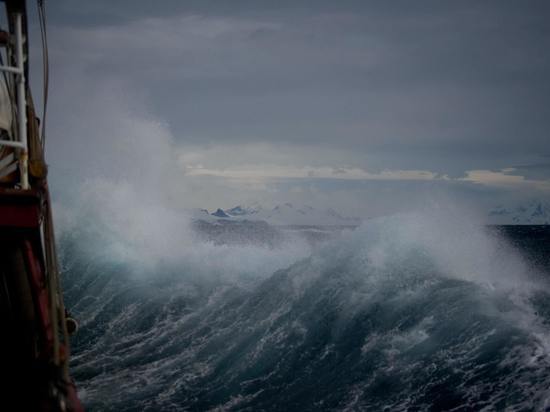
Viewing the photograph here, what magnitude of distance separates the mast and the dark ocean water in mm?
6358

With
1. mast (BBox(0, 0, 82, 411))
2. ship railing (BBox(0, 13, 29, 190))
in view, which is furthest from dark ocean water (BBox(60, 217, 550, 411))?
ship railing (BBox(0, 13, 29, 190))

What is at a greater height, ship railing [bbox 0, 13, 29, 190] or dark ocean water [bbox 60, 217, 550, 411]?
ship railing [bbox 0, 13, 29, 190]

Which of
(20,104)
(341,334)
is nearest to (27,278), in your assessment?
(20,104)

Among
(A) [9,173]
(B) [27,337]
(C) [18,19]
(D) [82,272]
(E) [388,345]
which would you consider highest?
(C) [18,19]

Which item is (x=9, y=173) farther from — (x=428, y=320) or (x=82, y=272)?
(x=82, y=272)

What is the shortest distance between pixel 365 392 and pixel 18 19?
9350 mm

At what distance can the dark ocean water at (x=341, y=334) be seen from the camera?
977 cm

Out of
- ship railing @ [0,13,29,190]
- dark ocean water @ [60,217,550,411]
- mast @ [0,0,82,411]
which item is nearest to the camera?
mast @ [0,0,82,411]

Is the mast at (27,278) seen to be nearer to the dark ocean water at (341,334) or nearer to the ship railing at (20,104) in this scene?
the ship railing at (20,104)

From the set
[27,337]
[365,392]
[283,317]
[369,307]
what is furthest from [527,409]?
[27,337]

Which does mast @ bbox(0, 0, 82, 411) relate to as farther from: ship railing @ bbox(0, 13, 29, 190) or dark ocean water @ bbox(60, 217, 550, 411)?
dark ocean water @ bbox(60, 217, 550, 411)

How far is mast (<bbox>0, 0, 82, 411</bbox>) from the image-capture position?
4.20m

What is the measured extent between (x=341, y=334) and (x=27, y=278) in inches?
378

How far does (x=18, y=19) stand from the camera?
4.56 meters
